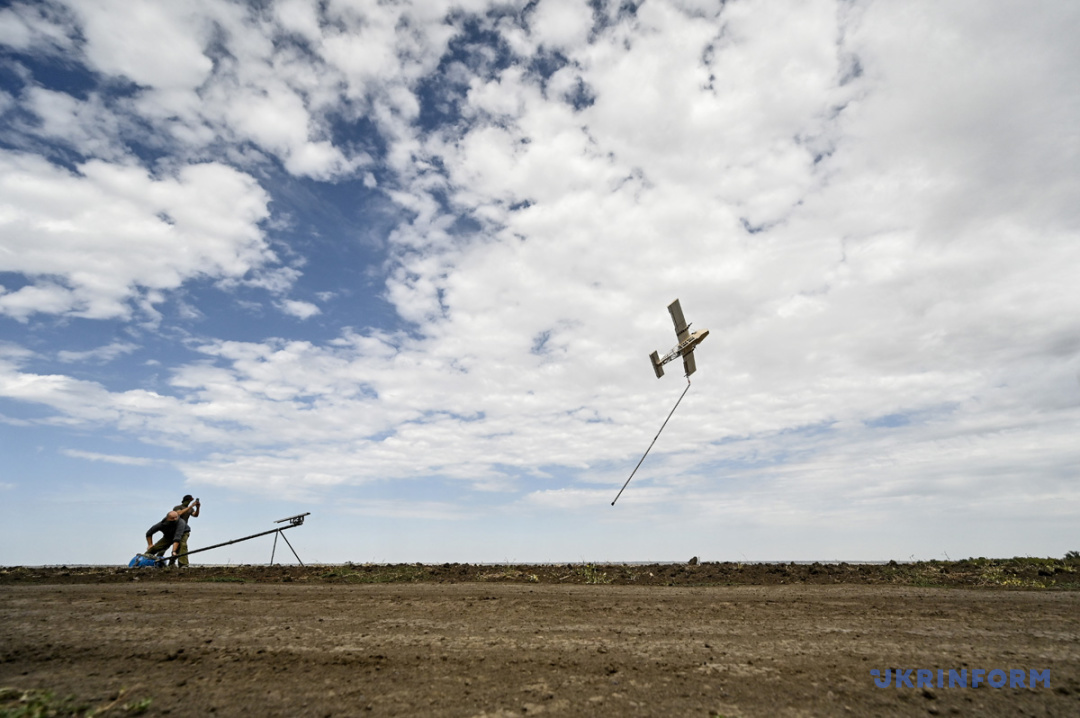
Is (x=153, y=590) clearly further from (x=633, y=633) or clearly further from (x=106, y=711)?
(x=633, y=633)

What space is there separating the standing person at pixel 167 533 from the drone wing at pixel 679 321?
20.5 m

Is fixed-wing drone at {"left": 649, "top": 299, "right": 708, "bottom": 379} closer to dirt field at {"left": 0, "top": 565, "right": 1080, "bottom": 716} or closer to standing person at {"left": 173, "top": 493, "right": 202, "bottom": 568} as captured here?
dirt field at {"left": 0, "top": 565, "right": 1080, "bottom": 716}

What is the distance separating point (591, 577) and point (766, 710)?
10359 mm

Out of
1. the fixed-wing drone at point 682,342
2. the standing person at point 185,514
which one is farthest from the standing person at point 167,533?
the fixed-wing drone at point 682,342

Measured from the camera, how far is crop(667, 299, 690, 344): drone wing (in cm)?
1631

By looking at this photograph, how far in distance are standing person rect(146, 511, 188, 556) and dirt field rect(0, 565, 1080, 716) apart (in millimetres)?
6019

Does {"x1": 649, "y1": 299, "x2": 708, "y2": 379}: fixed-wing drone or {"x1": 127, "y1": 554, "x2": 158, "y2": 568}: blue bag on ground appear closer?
{"x1": 649, "y1": 299, "x2": 708, "y2": 379}: fixed-wing drone

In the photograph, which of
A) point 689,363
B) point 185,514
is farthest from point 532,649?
point 185,514

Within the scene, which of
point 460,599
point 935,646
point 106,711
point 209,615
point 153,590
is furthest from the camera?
point 153,590

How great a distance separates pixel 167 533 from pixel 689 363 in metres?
21.3

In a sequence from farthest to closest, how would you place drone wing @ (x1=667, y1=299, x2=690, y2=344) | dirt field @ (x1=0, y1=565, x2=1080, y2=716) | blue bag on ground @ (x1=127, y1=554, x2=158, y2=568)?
blue bag on ground @ (x1=127, y1=554, x2=158, y2=568) → drone wing @ (x1=667, y1=299, x2=690, y2=344) → dirt field @ (x1=0, y1=565, x2=1080, y2=716)

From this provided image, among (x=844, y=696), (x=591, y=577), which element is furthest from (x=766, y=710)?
(x=591, y=577)

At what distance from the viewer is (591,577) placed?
15.8m

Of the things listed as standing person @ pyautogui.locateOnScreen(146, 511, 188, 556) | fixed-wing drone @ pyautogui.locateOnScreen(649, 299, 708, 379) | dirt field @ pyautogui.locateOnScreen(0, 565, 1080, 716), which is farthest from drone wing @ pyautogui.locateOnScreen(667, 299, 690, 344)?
standing person @ pyautogui.locateOnScreen(146, 511, 188, 556)
